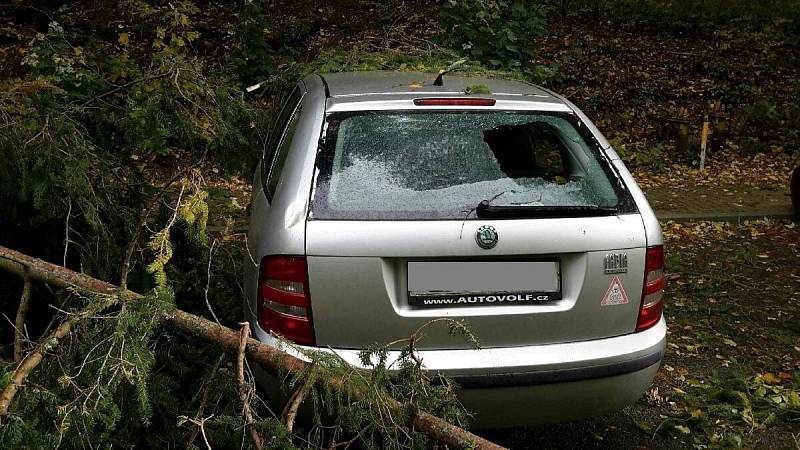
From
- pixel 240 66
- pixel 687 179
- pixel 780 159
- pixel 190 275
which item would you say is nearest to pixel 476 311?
pixel 190 275

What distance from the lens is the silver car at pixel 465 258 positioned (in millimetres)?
3008

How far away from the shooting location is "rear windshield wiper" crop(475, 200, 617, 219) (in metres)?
3.09

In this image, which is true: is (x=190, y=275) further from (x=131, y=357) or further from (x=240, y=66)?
(x=240, y=66)

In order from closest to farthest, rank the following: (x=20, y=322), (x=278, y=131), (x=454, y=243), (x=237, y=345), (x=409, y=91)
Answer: (x=237, y=345), (x=20, y=322), (x=454, y=243), (x=409, y=91), (x=278, y=131)

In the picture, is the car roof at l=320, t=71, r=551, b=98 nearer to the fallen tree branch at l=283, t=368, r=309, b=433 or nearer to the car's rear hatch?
the car's rear hatch

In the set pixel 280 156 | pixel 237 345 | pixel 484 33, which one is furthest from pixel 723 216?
pixel 237 345

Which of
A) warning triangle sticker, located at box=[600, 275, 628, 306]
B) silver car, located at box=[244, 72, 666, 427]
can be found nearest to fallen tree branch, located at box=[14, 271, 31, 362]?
silver car, located at box=[244, 72, 666, 427]

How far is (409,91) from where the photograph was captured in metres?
3.65

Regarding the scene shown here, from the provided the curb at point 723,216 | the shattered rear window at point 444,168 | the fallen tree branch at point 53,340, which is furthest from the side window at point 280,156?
the curb at point 723,216

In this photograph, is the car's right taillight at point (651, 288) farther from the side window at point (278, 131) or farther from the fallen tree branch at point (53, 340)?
the fallen tree branch at point (53, 340)

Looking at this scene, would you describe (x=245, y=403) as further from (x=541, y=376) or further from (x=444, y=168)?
(x=444, y=168)

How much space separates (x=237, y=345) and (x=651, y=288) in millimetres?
1820

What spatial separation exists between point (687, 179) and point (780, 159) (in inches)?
82.0

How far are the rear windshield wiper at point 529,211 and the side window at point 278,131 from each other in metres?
1.26
